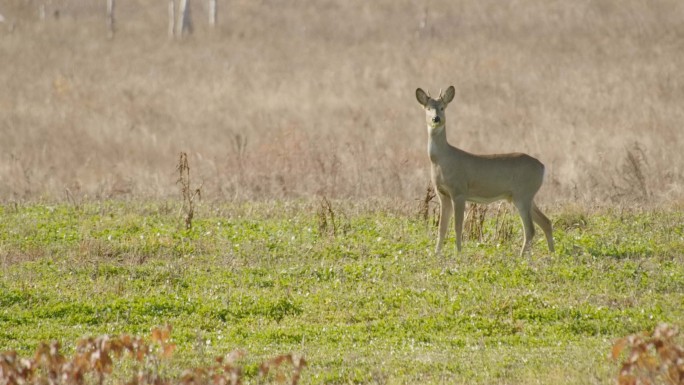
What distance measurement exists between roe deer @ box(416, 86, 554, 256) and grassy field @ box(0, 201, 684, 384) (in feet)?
1.42

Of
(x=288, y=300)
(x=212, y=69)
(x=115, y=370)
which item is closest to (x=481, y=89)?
(x=212, y=69)

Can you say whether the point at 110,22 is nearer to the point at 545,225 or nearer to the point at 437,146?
the point at 437,146

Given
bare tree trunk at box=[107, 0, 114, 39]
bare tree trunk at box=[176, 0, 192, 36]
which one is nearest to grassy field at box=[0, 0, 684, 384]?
bare tree trunk at box=[107, 0, 114, 39]

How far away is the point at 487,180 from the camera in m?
14.4

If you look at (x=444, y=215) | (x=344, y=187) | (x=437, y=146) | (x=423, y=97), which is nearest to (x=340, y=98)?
(x=344, y=187)

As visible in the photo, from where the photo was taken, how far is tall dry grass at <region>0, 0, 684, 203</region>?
A: 22625 millimetres

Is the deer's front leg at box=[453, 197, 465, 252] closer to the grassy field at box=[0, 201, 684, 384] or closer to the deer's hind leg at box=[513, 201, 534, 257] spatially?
the grassy field at box=[0, 201, 684, 384]

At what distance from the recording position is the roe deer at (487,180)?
14352 millimetres

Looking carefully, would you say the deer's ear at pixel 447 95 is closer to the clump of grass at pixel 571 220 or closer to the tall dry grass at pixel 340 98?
the clump of grass at pixel 571 220

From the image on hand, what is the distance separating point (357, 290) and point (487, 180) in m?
2.74

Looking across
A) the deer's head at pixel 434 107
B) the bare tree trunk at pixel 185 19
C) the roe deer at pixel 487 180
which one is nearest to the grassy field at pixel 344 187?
the roe deer at pixel 487 180

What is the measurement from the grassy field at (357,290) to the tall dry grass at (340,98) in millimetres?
4287

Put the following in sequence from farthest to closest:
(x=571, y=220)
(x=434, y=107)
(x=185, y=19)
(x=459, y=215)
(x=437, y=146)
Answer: (x=185, y=19), (x=571, y=220), (x=434, y=107), (x=437, y=146), (x=459, y=215)

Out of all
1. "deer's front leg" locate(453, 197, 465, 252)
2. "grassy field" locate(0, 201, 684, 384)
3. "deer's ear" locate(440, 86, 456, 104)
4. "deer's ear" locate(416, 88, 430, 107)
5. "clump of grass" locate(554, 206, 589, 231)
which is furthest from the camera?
"clump of grass" locate(554, 206, 589, 231)
